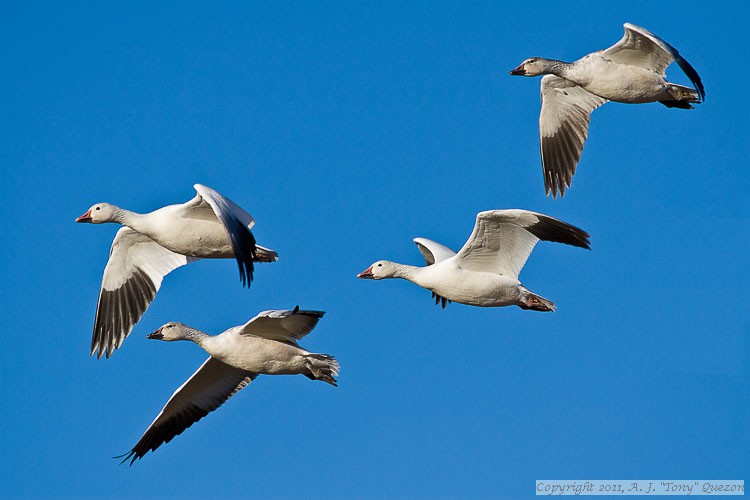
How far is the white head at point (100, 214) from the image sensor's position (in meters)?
12.2

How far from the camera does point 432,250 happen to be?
13180 mm

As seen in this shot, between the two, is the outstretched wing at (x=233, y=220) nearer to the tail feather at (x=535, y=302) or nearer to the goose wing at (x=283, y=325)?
the goose wing at (x=283, y=325)

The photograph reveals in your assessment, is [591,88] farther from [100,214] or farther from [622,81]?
[100,214]

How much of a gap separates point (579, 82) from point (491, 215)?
2.35 metres

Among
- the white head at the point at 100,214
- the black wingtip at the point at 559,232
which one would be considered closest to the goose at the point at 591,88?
the black wingtip at the point at 559,232


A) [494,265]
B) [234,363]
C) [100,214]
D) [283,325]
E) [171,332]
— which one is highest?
[100,214]

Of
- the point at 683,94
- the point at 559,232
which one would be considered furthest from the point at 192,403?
the point at 683,94

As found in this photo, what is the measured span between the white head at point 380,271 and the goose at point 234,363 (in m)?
1.52

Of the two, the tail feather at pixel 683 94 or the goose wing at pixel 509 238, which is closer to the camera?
the goose wing at pixel 509 238

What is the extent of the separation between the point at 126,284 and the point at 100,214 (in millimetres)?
1228

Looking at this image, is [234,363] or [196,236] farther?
[196,236]

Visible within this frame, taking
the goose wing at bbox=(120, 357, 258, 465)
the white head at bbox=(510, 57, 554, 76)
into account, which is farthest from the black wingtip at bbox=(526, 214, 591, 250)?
the goose wing at bbox=(120, 357, 258, 465)

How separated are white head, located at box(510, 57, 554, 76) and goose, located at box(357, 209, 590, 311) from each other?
2424mm

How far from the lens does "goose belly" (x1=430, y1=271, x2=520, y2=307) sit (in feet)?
38.1
